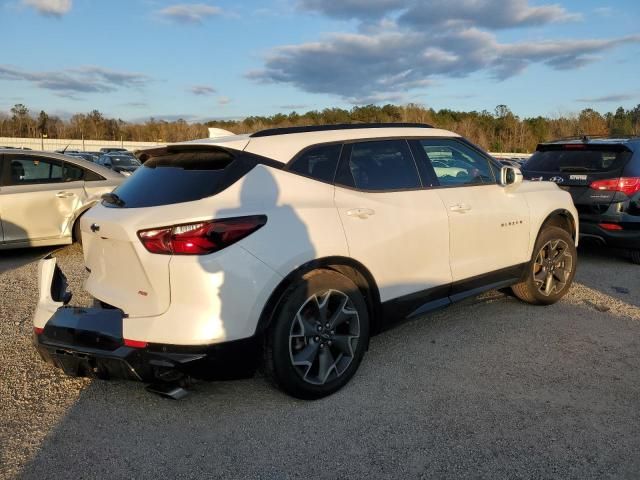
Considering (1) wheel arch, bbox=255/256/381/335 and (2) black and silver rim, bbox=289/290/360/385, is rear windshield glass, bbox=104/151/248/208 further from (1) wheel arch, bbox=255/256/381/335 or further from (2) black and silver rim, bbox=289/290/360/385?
(2) black and silver rim, bbox=289/290/360/385

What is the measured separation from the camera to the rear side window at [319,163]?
3.68 m

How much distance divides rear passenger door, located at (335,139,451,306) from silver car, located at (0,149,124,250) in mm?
5002

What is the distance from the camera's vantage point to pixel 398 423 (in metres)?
3.30

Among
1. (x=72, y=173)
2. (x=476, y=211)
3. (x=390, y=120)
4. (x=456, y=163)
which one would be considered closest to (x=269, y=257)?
(x=476, y=211)

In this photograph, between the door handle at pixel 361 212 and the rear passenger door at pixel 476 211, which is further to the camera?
the rear passenger door at pixel 476 211

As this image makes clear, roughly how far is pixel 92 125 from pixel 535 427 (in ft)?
333

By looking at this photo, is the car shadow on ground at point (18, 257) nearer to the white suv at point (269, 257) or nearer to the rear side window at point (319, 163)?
the white suv at point (269, 257)

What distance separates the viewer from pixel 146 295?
3201mm

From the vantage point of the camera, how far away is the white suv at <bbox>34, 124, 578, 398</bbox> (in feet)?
10.2

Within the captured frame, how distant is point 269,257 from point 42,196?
6073 millimetres

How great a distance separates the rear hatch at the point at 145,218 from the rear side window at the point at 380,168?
31.5 inches

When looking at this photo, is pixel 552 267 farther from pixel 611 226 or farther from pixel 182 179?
pixel 182 179

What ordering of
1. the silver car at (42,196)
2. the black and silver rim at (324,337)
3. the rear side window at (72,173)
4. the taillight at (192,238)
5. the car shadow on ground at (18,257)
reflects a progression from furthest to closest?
the rear side window at (72,173) → the silver car at (42,196) → the car shadow on ground at (18,257) → the black and silver rim at (324,337) → the taillight at (192,238)

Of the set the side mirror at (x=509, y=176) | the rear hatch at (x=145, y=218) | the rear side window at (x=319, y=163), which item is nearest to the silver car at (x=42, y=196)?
the rear hatch at (x=145, y=218)
